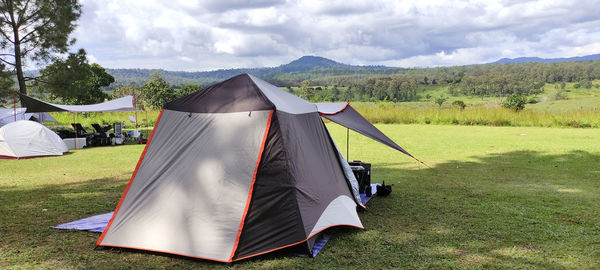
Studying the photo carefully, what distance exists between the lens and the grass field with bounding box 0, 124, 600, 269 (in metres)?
3.88

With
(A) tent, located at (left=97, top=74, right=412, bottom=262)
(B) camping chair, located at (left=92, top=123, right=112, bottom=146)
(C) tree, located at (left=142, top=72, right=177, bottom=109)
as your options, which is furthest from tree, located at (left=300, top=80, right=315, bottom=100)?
(A) tent, located at (left=97, top=74, right=412, bottom=262)

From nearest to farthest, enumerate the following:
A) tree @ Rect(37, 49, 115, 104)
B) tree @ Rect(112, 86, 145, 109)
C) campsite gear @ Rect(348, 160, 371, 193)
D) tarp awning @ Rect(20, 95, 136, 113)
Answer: campsite gear @ Rect(348, 160, 371, 193), tarp awning @ Rect(20, 95, 136, 113), tree @ Rect(37, 49, 115, 104), tree @ Rect(112, 86, 145, 109)

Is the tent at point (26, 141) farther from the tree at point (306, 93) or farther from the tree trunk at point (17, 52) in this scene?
the tree at point (306, 93)

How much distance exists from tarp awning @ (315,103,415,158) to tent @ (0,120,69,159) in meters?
8.78

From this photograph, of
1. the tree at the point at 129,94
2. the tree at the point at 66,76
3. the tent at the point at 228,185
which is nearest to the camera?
the tent at the point at 228,185

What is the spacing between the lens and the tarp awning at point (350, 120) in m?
5.91

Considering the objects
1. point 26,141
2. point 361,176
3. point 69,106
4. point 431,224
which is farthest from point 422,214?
point 69,106

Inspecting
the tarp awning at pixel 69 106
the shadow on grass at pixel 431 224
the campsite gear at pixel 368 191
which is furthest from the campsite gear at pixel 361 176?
the tarp awning at pixel 69 106

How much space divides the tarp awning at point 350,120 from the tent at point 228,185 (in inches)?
43.5

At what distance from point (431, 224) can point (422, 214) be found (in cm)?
45

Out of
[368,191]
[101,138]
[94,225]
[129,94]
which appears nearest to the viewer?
[94,225]

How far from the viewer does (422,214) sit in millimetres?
5453

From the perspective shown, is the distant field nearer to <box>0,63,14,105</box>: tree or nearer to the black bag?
<box>0,63,14,105</box>: tree

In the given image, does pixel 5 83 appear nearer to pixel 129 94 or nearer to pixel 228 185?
pixel 228 185
